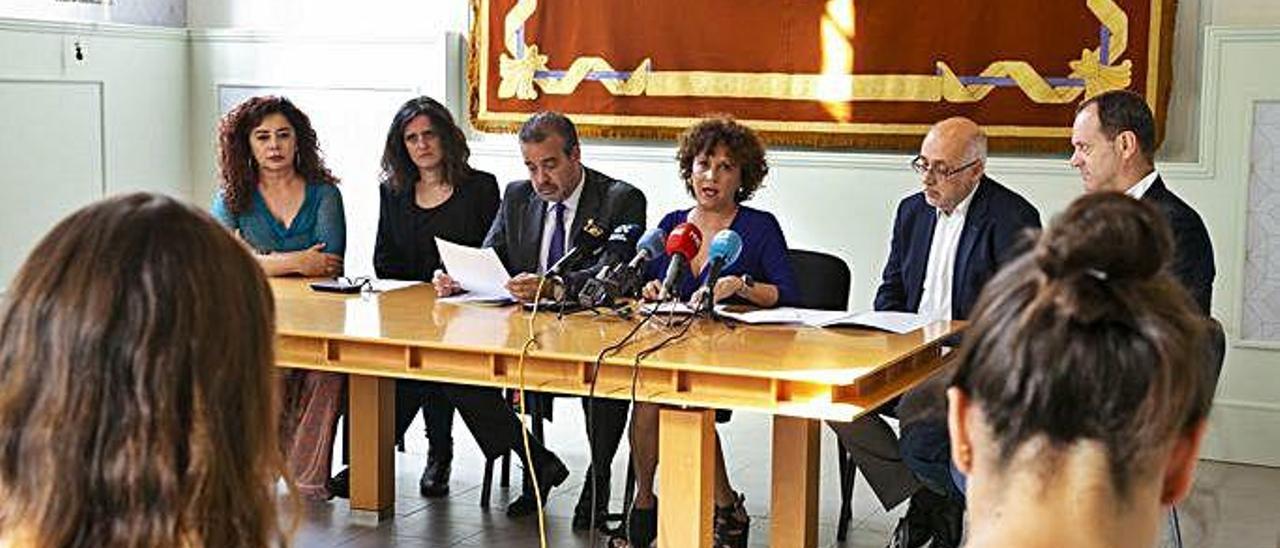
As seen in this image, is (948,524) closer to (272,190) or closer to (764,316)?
(764,316)

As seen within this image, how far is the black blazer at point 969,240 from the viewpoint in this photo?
4.80 metres

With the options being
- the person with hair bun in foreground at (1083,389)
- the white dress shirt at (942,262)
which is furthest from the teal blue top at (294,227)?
the person with hair bun in foreground at (1083,389)

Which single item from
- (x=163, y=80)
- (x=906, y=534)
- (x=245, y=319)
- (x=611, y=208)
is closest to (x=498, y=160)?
(x=163, y=80)

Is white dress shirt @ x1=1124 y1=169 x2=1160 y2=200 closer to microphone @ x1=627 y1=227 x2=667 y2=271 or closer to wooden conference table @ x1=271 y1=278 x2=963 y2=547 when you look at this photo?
wooden conference table @ x1=271 y1=278 x2=963 y2=547

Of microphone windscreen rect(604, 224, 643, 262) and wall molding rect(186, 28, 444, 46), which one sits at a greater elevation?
wall molding rect(186, 28, 444, 46)

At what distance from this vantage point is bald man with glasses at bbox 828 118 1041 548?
4727mm

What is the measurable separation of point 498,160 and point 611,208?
6.99 ft

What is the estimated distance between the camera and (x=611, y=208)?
5.29 metres

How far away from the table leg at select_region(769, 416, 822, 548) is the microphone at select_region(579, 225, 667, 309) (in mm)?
528

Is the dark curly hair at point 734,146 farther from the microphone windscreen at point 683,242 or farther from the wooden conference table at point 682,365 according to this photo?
the wooden conference table at point 682,365

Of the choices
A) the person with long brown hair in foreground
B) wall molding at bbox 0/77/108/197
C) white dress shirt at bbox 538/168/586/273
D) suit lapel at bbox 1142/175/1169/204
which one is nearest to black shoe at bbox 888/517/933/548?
suit lapel at bbox 1142/175/1169/204

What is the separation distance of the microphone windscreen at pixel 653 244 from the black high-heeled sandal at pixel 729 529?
2.34 ft

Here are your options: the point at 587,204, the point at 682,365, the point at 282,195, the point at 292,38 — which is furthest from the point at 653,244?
the point at 292,38

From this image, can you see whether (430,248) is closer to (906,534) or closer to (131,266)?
(906,534)
